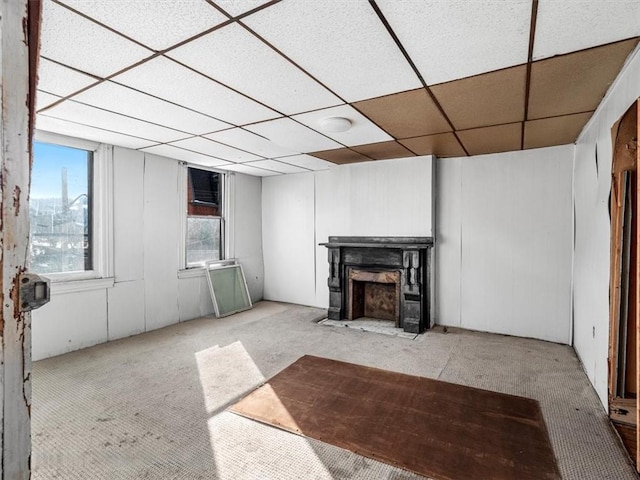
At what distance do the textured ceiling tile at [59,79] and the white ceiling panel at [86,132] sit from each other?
79 centimetres

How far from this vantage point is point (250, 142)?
3.92m

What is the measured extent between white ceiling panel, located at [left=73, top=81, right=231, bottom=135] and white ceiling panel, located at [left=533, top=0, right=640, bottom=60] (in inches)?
102

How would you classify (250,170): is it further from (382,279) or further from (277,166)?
(382,279)

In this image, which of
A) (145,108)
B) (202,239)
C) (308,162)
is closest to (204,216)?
(202,239)

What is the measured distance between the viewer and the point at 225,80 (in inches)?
92.2

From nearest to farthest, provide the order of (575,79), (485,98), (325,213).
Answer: (575,79)
(485,98)
(325,213)

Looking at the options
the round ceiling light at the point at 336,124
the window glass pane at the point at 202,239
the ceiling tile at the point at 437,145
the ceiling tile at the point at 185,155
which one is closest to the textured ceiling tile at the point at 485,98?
the ceiling tile at the point at 437,145

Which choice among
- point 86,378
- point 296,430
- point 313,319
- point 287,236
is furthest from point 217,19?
point 287,236

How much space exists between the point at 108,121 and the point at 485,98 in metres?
3.39

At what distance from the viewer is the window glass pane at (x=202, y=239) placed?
5.16 metres

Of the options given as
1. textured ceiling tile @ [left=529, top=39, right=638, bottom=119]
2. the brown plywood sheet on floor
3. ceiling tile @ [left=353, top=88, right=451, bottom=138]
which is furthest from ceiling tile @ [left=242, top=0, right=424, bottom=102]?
the brown plywood sheet on floor

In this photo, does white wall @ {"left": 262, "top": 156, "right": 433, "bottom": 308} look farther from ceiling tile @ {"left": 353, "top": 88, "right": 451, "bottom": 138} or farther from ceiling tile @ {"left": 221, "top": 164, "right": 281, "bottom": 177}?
ceiling tile @ {"left": 353, "top": 88, "right": 451, "bottom": 138}

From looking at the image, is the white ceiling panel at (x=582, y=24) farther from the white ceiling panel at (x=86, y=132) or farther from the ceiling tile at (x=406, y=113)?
the white ceiling panel at (x=86, y=132)

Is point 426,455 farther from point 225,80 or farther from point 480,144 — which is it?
point 480,144
